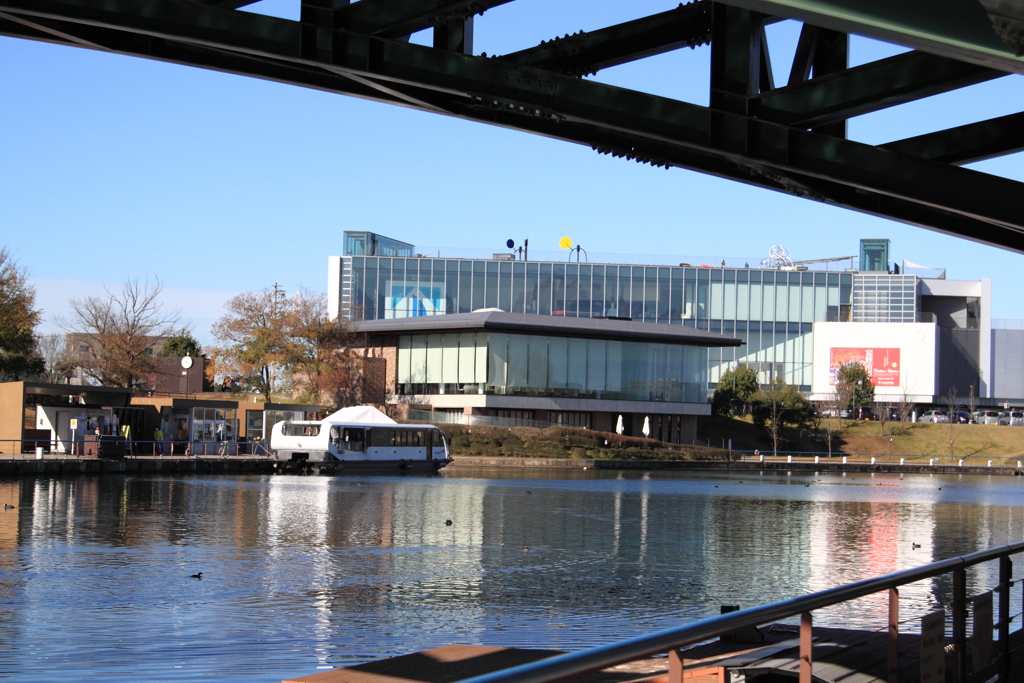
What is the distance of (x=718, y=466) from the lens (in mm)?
71750

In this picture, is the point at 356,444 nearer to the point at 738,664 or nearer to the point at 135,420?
the point at 135,420

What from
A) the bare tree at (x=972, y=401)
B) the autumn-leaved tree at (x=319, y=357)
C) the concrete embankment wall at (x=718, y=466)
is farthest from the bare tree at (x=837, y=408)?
the autumn-leaved tree at (x=319, y=357)

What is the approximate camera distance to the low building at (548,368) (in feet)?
265

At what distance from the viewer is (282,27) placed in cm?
927

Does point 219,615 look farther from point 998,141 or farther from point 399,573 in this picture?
point 998,141

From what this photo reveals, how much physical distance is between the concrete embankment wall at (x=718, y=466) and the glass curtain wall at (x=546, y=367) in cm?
1361

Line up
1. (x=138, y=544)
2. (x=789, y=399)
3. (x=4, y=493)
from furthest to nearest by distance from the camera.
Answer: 1. (x=789, y=399)
2. (x=4, y=493)
3. (x=138, y=544)

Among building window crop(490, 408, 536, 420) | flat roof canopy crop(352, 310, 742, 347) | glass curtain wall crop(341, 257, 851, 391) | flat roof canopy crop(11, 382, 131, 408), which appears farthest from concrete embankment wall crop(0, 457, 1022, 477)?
glass curtain wall crop(341, 257, 851, 391)

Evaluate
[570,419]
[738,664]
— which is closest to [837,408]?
[570,419]

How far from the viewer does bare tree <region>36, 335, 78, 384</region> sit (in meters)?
89.8

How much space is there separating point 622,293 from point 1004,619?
97.0 metres

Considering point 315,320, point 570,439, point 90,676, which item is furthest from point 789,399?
point 90,676

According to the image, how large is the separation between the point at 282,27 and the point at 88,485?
32867 mm

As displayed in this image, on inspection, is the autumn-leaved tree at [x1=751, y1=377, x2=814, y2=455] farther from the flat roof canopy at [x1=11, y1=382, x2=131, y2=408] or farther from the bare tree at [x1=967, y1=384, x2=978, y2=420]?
the flat roof canopy at [x1=11, y1=382, x2=131, y2=408]
